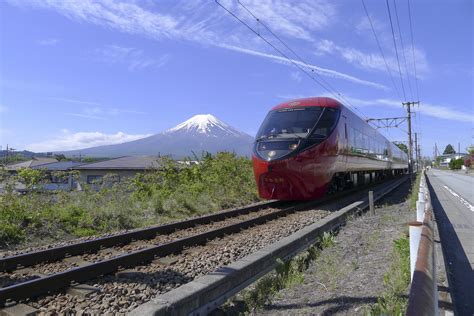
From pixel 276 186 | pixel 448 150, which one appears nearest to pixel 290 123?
pixel 276 186

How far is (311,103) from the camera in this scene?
44.7ft

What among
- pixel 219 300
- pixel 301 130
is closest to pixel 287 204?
pixel 301 130

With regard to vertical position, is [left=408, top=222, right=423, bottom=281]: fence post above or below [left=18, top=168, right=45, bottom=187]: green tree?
below

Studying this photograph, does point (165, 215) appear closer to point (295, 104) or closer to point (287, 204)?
point (287, 204)

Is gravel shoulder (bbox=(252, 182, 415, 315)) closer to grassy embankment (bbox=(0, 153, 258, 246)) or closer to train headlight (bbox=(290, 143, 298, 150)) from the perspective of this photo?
train headlight (bbox=(290, 143, 298, 150))

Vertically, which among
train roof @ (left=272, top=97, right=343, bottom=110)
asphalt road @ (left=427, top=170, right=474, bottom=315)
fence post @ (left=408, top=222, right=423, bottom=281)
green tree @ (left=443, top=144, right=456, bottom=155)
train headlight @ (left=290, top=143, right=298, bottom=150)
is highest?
green tree @ (left=443, top=144, right=456, bottom=155)

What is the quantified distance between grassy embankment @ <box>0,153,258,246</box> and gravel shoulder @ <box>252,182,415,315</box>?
218 inches

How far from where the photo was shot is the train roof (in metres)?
13.6

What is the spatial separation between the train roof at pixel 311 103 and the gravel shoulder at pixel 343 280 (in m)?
6.15

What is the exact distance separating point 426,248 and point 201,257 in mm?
4150

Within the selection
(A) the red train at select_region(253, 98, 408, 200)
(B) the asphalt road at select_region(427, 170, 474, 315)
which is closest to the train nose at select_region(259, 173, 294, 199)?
(A) the red train at select_region(253, 98, 408, 200)

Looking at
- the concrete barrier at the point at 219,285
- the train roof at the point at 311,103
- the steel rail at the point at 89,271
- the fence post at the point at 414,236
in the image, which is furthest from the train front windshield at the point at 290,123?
the fence post at the point at 414,236

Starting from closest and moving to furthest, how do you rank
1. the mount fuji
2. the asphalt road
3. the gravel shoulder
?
the gravel shoulder → the asphalt road → the mount fuji

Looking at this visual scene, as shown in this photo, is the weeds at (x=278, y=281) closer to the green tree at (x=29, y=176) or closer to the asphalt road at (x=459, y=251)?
the asphalt road at (x=459, y=251)
